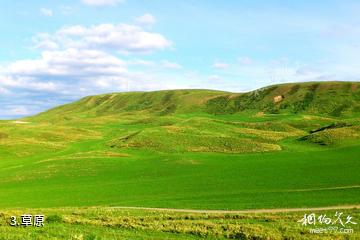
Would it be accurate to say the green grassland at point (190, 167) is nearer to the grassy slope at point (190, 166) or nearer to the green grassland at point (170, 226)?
the grassy slope at point (190, 166)

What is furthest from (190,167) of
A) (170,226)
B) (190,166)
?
(170,226)

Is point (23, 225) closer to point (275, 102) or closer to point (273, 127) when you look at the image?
point (273, 127)

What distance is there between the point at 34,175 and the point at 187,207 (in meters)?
39.6

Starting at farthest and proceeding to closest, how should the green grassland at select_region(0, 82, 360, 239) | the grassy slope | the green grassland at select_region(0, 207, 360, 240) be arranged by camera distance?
the grassy slope, the green grassland at select_region(0, 82, 360, 239), the green grassland at select_region(0, 207, 360, 240)

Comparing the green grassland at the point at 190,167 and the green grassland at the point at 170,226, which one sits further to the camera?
the green grassland at the point at 190,167

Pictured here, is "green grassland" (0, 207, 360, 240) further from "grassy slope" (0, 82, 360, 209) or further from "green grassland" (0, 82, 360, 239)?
"grassy slope" (0, 82, 360, 209)

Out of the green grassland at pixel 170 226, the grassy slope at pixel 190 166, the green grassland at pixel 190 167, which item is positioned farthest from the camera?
the grassy slope at pixel 190 166

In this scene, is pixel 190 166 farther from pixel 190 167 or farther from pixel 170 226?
pixel 170 226

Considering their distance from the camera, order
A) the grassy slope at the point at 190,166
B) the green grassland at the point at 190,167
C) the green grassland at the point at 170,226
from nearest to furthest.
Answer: the green grassland at the point at 170,226 < the green grassland at the point at 190,167 < the grassy slope at the point at 190,166

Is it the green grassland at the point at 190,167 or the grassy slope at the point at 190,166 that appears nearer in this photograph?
the green grassland at the point at 190,167

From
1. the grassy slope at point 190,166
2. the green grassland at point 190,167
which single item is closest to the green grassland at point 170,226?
the green grassland at point 190,167

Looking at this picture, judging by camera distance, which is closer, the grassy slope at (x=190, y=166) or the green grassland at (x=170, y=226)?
the green grassland at (x=170, y=226)

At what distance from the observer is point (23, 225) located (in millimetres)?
30000

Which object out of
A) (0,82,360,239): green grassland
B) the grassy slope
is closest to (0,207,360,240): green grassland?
(0,82,360,239): green grassland
